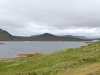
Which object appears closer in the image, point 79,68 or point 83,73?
point 83,73

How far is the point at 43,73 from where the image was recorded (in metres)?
30.2

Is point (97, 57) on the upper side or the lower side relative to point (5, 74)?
upper

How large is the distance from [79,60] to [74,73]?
18.7ft

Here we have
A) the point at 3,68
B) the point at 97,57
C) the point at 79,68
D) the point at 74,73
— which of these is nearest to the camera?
the point at 74,73

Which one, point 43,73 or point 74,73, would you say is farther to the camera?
A: point 43,73

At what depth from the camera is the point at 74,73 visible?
28281 millimetres

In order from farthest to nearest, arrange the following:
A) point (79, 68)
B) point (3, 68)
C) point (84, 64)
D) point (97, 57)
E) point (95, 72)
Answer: point (3, 68), point (97, 57), point (84, 64), point (79, 68), point (95, 72)

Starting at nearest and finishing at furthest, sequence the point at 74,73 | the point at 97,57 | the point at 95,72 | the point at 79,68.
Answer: the point at 95,72 < the point at 74,73 < the point at 79,68 < the point at 97,57

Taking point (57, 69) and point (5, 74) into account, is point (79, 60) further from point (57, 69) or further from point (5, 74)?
point (5, 74)

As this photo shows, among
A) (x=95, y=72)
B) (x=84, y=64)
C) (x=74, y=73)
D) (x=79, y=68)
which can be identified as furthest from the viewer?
(x=84, y=64)

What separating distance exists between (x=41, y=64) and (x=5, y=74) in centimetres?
598

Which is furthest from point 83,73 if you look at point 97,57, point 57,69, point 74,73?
point 97,57

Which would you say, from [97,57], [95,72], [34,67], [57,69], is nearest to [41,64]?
[34,67]

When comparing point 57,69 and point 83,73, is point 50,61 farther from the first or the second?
point 83,73
